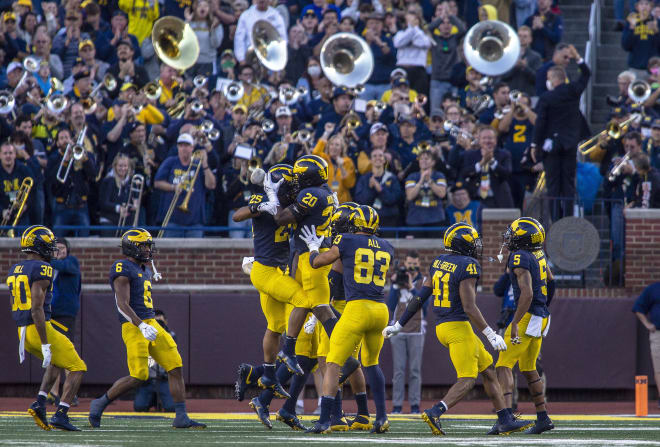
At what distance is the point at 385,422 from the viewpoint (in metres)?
11.7

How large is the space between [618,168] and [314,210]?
6.97 meters

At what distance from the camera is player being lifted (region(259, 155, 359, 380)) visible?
39.8 feet

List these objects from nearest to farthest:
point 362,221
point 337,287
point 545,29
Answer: point 362,221 → point 337,287 → point 545,29

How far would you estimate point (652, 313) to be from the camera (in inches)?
656

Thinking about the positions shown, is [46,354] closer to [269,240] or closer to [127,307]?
[127,307]

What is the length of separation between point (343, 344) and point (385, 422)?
0.81 metres

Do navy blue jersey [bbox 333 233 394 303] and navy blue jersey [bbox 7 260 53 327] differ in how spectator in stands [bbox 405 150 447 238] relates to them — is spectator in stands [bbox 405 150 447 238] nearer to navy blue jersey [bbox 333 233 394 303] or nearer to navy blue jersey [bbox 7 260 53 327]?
navy blue jersey [bbox 333 233 394 303]

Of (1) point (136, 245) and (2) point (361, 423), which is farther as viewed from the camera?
(1) point (136, 245)

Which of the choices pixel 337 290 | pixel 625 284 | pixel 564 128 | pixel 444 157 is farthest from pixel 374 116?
pixel 337 290

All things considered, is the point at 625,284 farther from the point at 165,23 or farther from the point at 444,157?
the point at 165,23

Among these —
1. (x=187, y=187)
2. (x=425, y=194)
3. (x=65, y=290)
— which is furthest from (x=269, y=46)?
(x=65, y=290)

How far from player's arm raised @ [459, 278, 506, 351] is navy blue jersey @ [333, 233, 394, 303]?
2.47ft

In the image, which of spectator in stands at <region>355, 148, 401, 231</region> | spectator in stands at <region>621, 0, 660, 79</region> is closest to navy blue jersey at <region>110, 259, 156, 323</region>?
spectator in stands at <region>355, 148, 401, 231</region>

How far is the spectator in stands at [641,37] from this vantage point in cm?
2123
